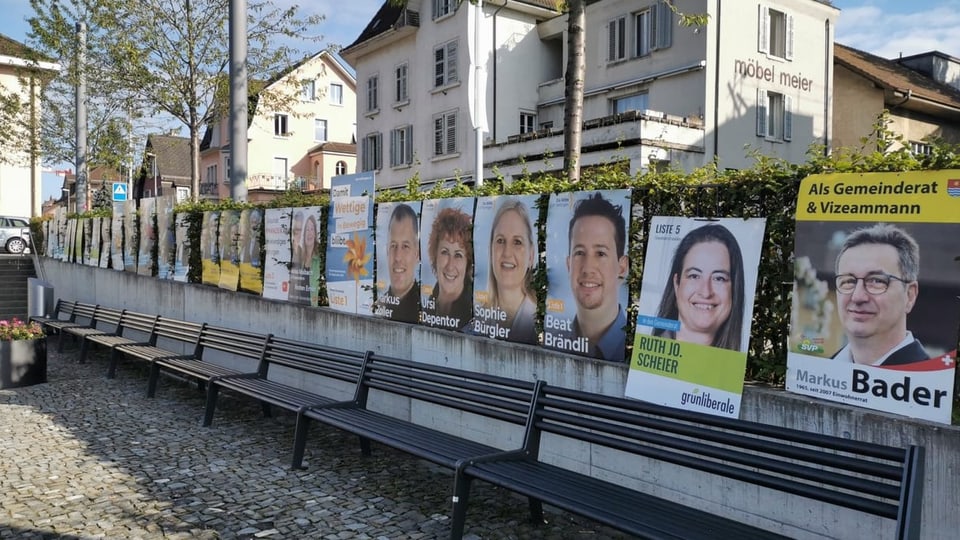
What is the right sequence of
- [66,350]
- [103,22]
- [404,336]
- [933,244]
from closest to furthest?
[933,244]
[404,336]
[66,350]
[103,22]

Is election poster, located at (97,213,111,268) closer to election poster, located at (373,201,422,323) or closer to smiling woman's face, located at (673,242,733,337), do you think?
election poster, located at (373,201,422,323)

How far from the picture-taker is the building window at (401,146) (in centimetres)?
3500

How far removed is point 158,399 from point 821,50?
25859 millimetres

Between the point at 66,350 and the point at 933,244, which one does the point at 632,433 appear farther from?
the point at 66,350

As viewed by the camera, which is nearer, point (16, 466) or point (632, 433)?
point (632, 433)

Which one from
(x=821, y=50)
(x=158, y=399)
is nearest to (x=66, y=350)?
(x=158, y=399)

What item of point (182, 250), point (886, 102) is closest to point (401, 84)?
point (886, 102)

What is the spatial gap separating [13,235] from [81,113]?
1750 centimetres

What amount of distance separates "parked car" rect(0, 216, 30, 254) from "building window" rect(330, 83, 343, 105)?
28094 mm

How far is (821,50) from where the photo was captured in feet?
91.6

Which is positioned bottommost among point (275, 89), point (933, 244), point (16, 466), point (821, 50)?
point (16, 466)

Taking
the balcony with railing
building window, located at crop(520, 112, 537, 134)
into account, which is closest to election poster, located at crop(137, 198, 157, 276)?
building window, located at crop(520, 112, 537, 134)

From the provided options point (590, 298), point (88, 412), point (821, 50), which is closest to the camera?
point (590, 298)

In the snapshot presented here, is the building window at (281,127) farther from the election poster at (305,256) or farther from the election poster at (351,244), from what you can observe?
the election poster at (351,244)
